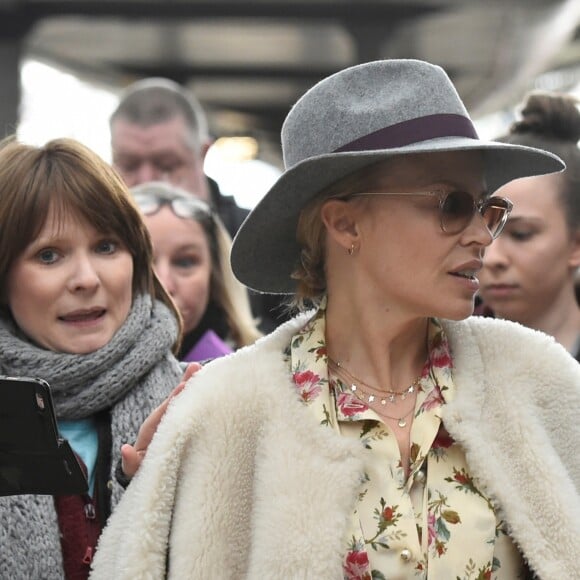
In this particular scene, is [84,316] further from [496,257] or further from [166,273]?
[496,257]

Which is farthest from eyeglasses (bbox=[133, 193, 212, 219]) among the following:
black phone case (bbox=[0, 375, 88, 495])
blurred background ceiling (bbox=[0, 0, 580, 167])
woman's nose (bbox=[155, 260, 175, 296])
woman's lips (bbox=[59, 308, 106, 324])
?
blurred background ceiling (bbox=[0, 0, 580, 167])

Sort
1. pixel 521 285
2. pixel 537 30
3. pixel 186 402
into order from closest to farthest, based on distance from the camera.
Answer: pixel 186 402 → pixel 521 285 → pixel 537 30

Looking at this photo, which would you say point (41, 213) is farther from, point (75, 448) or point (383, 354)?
point (383, 354)

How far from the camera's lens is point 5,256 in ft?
9.45

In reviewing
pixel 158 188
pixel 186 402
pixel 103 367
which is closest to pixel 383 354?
pixel 186 402

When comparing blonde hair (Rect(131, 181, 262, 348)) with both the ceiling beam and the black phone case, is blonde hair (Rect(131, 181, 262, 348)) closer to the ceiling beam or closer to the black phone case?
the black phone case

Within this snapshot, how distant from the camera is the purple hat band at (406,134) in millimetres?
2395

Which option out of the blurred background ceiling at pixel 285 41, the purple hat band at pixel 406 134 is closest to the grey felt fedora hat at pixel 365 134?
the purple hat band at pixel 406 134

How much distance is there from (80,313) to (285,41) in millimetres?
13916

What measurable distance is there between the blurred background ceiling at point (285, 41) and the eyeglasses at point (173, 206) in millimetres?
9225

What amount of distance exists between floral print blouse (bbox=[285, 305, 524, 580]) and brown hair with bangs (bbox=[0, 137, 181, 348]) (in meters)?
0.65

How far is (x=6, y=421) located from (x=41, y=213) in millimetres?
702

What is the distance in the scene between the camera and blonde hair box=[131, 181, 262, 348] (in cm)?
422

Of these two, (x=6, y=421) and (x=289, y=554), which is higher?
(x=6, y=421)
